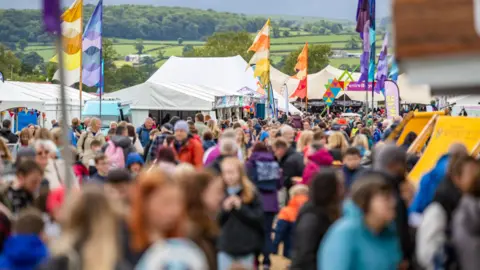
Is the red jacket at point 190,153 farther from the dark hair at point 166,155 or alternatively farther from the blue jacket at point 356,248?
the blue jacket at point 356,248

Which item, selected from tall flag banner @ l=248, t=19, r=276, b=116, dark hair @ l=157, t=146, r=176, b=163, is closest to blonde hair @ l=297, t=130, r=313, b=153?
dark hair @ l=157, t=146, r=176, b=163

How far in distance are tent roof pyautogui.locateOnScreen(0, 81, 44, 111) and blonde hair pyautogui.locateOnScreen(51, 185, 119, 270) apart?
30.5 metres

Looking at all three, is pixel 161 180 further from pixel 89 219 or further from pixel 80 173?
pixel 80 173

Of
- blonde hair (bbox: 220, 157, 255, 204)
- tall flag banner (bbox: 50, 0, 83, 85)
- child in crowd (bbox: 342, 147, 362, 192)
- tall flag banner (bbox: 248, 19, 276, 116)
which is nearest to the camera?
blonde hair (bbox: 220, 157, 255, 204)

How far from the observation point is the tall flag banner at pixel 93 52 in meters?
28.0

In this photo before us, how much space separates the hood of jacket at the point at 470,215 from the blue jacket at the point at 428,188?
145 cm

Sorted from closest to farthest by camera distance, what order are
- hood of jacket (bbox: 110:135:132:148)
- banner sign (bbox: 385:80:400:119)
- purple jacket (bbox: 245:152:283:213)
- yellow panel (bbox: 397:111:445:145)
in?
purple jacket (bbox: 245:152:283:213) → hood of jacket (bbox: 110:135:132:148) → yellow panel (bbox: 397:111:445:145) → banner sign (bbox: 385:80:400:119)

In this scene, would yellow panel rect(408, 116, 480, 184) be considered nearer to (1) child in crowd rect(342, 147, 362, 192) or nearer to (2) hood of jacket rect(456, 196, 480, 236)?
(1) child in crowd rect(342, 147, 362, 192)

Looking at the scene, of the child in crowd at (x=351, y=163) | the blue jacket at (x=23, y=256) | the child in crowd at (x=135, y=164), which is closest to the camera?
the blue jacket at (x=23, y=256)

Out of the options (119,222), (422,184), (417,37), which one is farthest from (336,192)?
(119,222)

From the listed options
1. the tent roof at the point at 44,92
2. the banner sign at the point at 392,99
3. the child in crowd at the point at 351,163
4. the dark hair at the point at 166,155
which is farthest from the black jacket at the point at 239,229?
the tent roof at the point at 44,92

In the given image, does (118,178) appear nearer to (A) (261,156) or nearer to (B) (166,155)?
(B) (166,155)

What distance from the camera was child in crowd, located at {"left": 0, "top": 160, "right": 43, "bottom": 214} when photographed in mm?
8938

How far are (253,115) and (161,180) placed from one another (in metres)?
44.6
